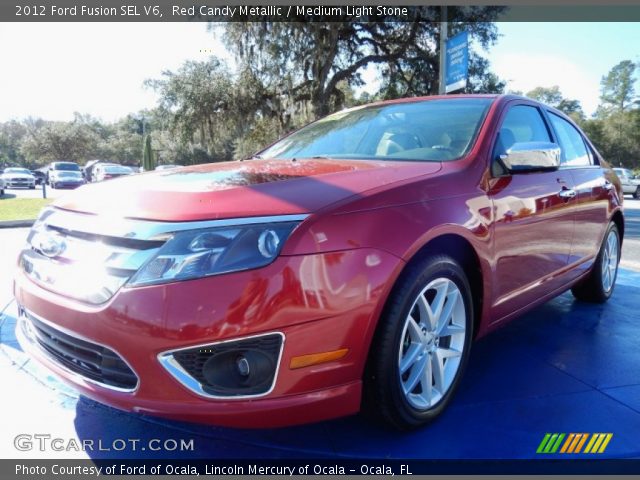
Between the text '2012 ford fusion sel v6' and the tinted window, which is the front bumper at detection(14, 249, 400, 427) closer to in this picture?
the text '2012 ford fusion sel v6'

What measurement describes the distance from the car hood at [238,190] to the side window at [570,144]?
1668 millimetres

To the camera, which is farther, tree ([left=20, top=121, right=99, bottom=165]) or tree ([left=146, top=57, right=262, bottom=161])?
tree ([left=20, top=121, right=99, bottom=165])

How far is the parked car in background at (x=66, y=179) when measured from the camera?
28.9 meters

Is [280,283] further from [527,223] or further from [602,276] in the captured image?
[602,276]

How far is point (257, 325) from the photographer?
5.19ft

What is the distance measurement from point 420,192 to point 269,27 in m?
15.6

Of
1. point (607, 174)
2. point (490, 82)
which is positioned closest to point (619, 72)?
point (490, 82)

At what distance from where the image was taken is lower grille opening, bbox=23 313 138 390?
170 cm

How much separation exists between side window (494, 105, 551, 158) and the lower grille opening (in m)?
2.12

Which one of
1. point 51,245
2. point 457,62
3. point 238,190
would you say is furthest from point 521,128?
point 457,62

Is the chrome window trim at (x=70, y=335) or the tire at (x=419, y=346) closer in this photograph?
the chrome window trim at (x=70, y=335)

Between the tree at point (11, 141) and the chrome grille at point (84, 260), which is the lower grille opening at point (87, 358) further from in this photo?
the tree at point (11, 141)

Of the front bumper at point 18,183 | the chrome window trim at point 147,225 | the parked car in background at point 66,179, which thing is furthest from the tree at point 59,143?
the chrome window trim at point 147,225

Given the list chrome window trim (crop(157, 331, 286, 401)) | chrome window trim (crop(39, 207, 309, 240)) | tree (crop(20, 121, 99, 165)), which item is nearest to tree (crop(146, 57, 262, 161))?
chrome window trim (crop(39, 207, 309, 240))
